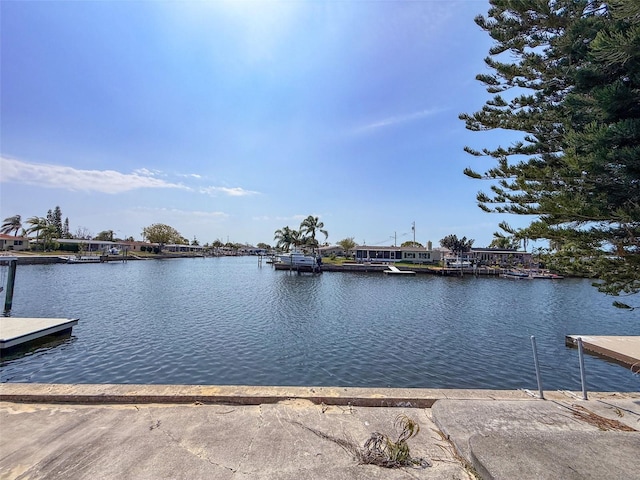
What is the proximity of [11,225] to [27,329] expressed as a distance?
9269 cm

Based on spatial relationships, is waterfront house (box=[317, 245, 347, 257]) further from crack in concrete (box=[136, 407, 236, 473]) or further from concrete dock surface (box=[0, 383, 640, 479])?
crack in concrete (box=[136, 407, 236, 473])

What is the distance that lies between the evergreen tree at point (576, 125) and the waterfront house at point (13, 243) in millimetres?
88015

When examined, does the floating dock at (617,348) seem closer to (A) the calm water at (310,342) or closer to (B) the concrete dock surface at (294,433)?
(A) the calm water at (310,342)

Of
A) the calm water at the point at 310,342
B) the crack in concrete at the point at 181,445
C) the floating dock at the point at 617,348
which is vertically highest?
the crack in concrete at the point at 181,445

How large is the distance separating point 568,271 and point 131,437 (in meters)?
8.17

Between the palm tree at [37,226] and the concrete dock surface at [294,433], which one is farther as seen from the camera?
the palm tree at [37,226]

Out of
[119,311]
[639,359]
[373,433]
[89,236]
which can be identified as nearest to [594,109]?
[373,433]

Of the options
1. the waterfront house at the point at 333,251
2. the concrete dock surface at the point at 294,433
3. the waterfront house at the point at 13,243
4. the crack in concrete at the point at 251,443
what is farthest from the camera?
the waterfront house at the point at 333,251

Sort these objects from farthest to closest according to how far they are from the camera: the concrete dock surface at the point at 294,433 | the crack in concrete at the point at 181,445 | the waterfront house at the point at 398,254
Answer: the waterfront house at the point at 398,254
the crack in concrete at the point at 181,445
the concrete dock surface at the point at 294,433

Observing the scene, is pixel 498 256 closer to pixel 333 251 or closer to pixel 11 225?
pixel 333 251

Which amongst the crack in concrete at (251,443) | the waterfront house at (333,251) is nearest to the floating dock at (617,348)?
the crack in concrete at (251,443)

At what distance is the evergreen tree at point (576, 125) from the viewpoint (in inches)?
151

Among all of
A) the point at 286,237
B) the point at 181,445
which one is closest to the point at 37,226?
the point at 286,237

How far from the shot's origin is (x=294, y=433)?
12.9ft
